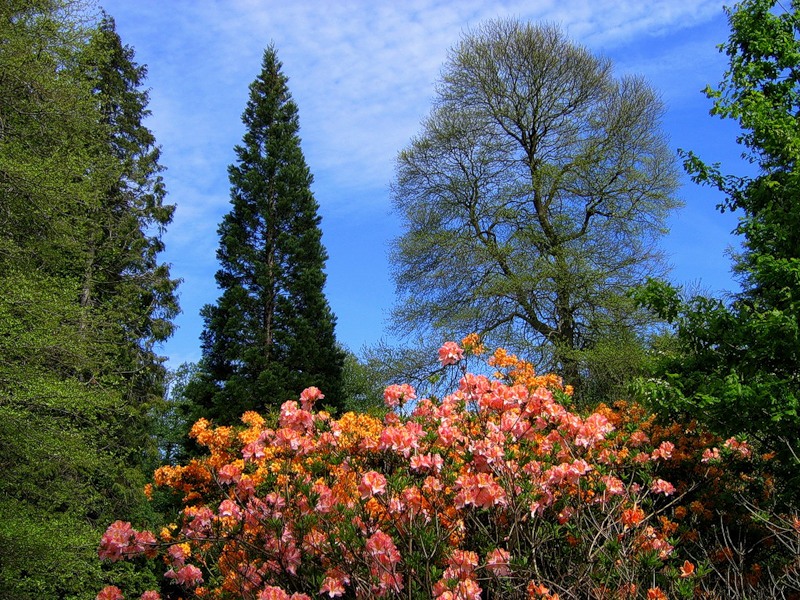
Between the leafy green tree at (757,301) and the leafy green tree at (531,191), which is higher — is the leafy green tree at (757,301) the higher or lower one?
the lower one

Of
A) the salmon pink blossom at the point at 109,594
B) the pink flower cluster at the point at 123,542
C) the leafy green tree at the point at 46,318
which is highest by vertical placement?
the leafy green tree at the point at 46,318

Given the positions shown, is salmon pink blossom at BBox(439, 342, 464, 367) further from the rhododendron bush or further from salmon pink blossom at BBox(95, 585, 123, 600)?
salmon pink blossom at BBox(95, 585, 123, 600)

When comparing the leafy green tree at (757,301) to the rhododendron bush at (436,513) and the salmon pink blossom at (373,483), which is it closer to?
the rhododendron bush at (436,513)

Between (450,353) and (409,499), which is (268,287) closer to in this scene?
(450,353)

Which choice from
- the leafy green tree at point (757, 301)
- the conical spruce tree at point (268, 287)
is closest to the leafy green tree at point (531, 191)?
the conical spruce tree at point (268, 287)

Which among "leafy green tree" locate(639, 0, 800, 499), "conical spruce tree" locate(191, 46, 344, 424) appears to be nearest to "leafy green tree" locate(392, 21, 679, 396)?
"conical spruce tree" locate(191, 46, 344, 424)

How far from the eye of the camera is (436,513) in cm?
320

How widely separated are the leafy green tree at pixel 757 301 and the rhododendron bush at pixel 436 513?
127cm

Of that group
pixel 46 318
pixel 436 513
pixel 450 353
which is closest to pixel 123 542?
pixel 436 513

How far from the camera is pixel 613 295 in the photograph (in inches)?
588

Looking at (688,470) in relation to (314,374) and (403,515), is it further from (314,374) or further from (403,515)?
(314,374)

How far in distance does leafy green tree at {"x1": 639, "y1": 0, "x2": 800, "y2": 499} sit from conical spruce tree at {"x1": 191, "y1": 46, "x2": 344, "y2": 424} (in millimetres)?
11307

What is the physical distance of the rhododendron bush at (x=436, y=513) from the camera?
10.1 feet

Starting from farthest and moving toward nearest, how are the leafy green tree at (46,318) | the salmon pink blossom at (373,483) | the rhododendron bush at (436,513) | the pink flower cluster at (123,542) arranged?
1. the leafy green tree at (46,318)
2. the pink flower cluster at (123,542)
3. the salmon pink blossom at (373,483)
4. the rhododendron bush at (436,513)
